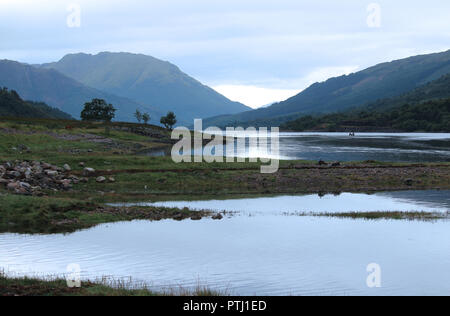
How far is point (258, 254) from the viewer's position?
25.4 meters

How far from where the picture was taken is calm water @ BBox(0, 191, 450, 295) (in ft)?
67.5

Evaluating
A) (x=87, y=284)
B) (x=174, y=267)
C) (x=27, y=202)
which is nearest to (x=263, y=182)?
(x=27, y=202)

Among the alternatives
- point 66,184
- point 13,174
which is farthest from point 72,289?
point 13,174

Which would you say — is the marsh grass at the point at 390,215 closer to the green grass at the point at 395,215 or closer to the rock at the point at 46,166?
the green grass at the point at 395,215

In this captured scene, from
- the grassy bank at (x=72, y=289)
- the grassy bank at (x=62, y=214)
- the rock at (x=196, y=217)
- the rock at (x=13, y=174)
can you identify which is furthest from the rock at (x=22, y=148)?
the grassy bank at (x=72, y=289)

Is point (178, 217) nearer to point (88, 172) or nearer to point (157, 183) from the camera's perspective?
point (157, 183)

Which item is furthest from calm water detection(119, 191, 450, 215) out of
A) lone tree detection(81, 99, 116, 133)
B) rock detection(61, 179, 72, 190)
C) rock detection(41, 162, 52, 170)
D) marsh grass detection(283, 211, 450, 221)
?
lone tree detection(81, 99, 116, 133)

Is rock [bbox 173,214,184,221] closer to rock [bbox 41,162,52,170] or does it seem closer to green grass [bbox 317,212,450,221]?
green grass [bbox 317,212,450,221]

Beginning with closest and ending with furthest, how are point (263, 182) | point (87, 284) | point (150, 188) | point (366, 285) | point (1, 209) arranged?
point (87, 284), point (366, 285), point (1, 209), point (150, 188), point (263, 182)

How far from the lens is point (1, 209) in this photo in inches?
1366

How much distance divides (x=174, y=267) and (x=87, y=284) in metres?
5.09

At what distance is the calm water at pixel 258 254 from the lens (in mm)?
20578
